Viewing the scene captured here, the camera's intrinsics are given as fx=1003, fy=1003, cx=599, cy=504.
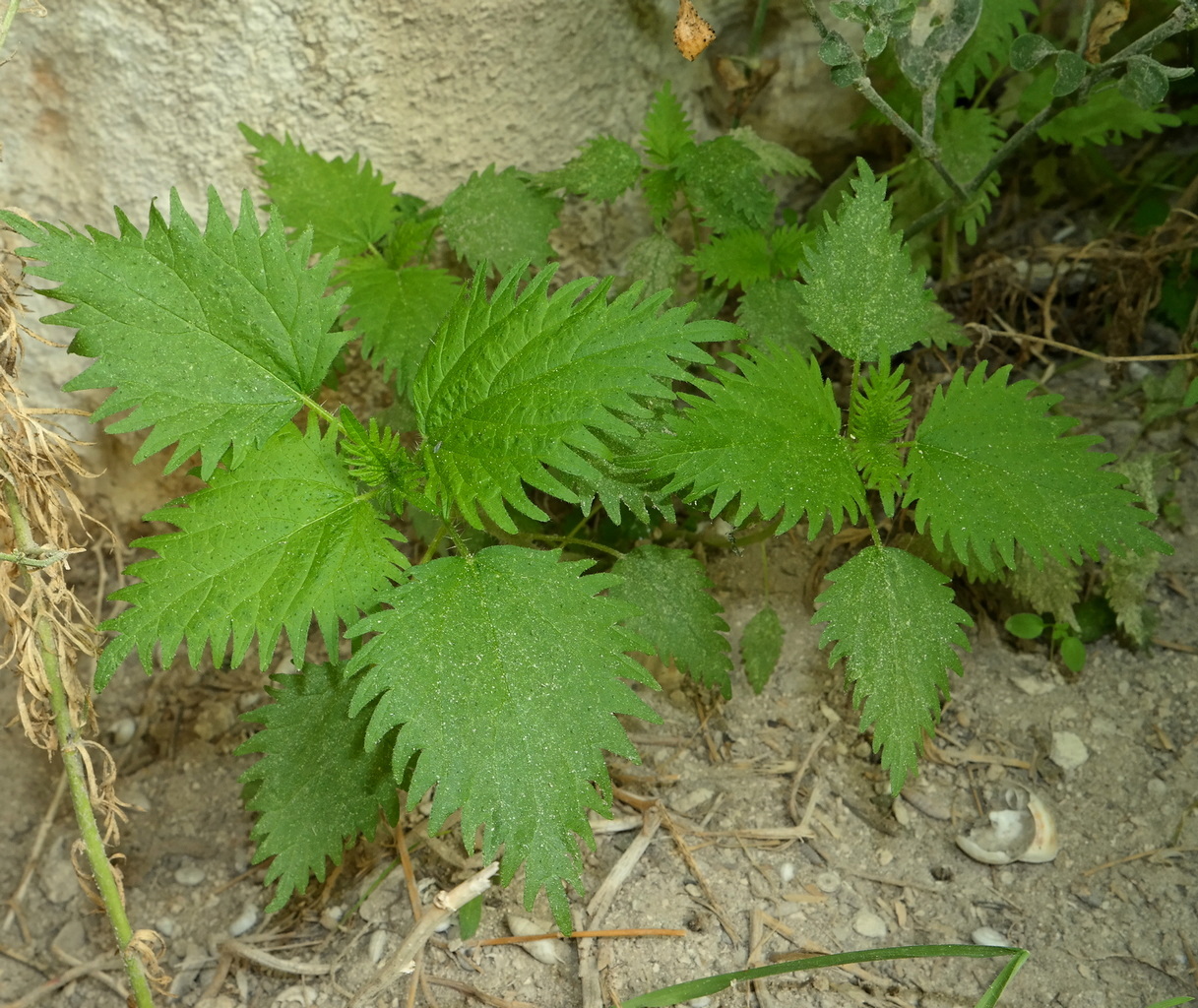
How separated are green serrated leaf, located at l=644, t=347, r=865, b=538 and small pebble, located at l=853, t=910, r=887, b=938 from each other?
2.40ft

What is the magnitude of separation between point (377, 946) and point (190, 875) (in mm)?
495

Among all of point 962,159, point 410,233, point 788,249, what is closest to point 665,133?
point 788,249

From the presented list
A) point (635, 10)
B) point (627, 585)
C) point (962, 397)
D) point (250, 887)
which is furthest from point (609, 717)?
point (635, 10)

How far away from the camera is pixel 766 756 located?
80.5 inches

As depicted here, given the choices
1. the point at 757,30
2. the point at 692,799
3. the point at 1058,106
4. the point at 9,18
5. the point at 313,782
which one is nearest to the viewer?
the point at 9,18

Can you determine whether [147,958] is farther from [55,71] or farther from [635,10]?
[635,10]

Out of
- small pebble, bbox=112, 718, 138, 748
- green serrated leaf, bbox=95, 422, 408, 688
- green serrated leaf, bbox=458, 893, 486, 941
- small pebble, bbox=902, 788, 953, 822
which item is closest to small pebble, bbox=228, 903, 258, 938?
green serrated leaf, bbox=458, 893, 486, 941

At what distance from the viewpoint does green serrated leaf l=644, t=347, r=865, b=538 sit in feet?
5.23

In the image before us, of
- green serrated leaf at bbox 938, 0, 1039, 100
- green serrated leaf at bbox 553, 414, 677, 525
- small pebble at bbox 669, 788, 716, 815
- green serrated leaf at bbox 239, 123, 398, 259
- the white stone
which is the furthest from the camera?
green serrated leaf at bbox 938, 0, 1039, 100

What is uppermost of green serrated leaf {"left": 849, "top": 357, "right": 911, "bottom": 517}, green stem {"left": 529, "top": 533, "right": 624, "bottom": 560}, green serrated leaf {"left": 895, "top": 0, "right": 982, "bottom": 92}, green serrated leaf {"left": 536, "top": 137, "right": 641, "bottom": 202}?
green serrated leaf {"left": 895, "top": 0, "right": 982, "bottom": 92}

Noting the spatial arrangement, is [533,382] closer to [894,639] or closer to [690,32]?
[894,639]

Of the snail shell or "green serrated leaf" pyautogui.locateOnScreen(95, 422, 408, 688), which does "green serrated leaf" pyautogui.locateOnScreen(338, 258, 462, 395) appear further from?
the snail shell

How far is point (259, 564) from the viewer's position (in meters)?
1.54

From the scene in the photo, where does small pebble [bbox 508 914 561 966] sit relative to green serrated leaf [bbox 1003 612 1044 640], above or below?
below
